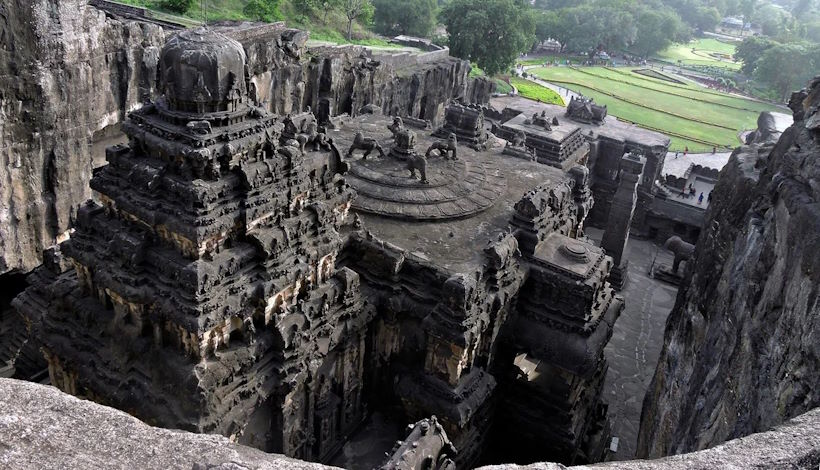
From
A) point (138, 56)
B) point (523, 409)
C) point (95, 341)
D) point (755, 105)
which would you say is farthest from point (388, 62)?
point (755, 105)

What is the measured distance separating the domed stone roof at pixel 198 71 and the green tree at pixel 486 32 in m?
50.8

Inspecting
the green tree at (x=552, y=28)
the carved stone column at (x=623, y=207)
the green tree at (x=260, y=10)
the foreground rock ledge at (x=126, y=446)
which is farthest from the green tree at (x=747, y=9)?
the foreground rock ledge at (x=126, y=446)

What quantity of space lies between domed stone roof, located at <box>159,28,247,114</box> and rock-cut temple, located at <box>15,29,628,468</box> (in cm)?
4

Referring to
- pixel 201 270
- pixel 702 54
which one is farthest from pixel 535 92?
pixel 702 54

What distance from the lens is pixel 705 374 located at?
1478 cm

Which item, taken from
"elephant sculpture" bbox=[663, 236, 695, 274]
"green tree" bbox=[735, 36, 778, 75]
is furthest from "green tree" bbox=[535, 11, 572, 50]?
"elephant sculpture" bbox=[663, 236, 695, 274]

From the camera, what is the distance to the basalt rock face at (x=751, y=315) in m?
10.8

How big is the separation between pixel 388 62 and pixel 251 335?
114ft

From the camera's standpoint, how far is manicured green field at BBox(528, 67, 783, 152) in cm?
6725

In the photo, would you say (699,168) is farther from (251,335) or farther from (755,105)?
(755,105)

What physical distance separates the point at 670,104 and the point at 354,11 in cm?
4710

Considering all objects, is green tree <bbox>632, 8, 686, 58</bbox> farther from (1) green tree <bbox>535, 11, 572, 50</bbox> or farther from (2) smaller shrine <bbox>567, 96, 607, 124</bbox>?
(2) smaller shrine <bbox>567, 96, 607, 124</bbox>

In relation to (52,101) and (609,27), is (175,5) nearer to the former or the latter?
(52,101)

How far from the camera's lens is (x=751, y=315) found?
13516 millimetres
